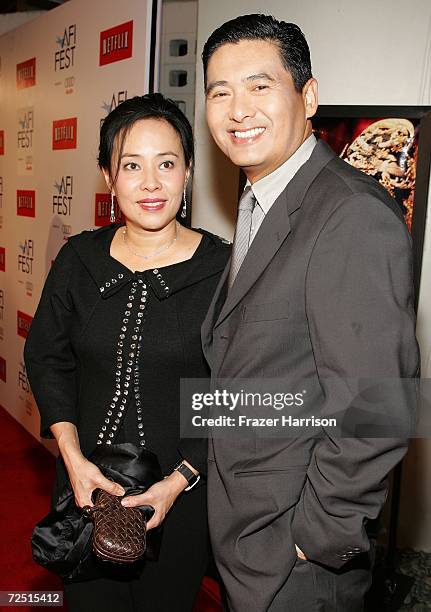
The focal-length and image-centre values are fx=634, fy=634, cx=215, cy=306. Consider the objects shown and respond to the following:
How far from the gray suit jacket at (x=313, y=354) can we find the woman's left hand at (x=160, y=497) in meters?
0.20

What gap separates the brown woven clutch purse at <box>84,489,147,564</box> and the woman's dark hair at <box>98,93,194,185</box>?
85 centimetres

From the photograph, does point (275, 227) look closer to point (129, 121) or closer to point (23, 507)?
point (129, 121)

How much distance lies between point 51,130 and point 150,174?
241 centimetres

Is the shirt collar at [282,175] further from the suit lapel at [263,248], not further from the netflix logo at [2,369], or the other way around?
the netflix logo at [2,369]

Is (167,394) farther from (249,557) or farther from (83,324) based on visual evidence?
(249,557)

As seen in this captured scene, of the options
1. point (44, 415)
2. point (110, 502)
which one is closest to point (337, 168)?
point (110, 502)

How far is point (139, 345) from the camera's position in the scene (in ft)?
5.42

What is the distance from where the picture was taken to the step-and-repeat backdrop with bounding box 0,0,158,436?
9.90 feet

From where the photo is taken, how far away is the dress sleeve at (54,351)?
1.76 metres

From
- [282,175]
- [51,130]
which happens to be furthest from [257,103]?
[51,130]

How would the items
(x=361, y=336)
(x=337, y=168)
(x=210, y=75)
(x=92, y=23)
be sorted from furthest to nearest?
(x=92, y=23), (x=210, y=75), (x=337, y=168), (x=361, y=336)

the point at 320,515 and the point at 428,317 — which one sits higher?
the point at 428,317

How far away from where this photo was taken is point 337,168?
4.30 ft

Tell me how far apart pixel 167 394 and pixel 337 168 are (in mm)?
731
